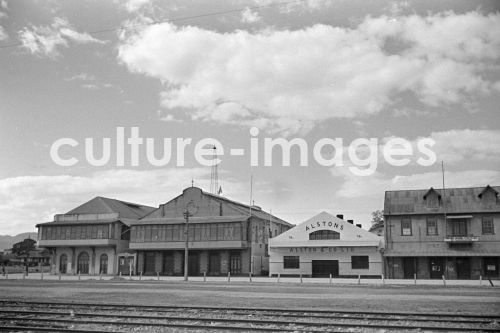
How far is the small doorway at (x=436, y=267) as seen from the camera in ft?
164

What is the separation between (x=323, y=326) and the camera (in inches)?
660

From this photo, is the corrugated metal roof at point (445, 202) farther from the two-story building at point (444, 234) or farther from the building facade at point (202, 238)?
the building facade at point (202, 238)

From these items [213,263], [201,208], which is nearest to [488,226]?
[213,263]

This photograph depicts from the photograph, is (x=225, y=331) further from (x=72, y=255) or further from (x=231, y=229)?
(x=72, y=255)

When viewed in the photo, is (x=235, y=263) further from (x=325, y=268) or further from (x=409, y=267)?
(x=409, y=267)

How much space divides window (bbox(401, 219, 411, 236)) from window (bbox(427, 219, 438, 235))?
1.84 m

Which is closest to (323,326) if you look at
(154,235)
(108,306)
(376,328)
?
(376,328)

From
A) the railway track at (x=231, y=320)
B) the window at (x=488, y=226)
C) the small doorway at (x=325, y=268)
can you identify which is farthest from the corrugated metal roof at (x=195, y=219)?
the railway track at (x=231, y=320)

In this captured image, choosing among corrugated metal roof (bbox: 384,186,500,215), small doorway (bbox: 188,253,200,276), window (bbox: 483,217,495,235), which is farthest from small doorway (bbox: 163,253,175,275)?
window (bbox: 483,217,495,235)

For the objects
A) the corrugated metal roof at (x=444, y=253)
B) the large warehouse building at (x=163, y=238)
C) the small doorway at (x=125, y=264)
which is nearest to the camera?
the corrugated metal roof at (x=444, y=253)

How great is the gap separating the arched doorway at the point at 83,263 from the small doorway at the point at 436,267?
4242 centimetres

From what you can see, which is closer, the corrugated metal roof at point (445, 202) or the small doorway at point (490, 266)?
the small doorway at point (490, 266)

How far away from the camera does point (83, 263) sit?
220 ft

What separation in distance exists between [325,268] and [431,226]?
1198cm
